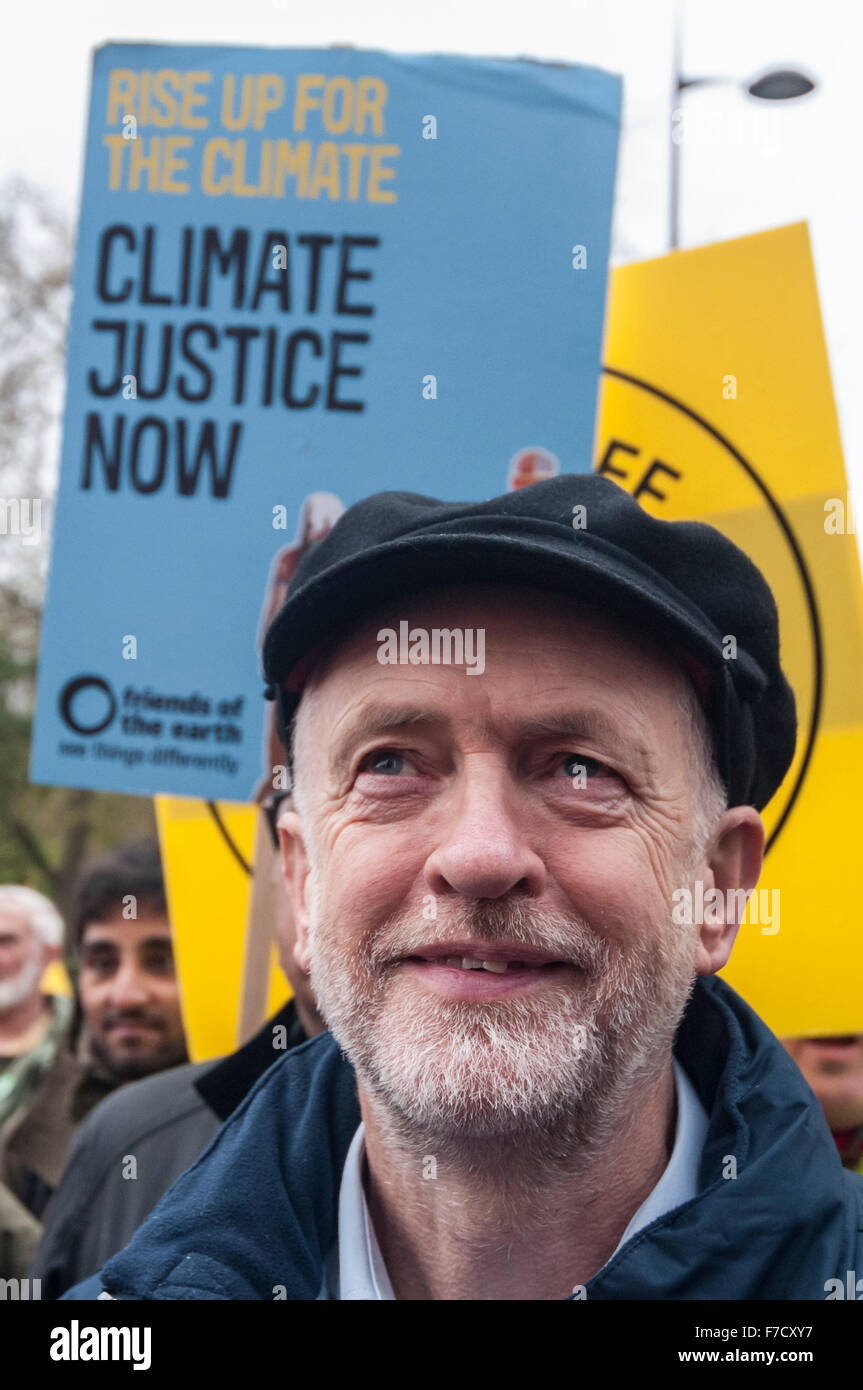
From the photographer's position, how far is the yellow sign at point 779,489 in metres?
2.40

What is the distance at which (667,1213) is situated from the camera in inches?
62.2

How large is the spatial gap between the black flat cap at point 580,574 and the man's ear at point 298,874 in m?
0.20

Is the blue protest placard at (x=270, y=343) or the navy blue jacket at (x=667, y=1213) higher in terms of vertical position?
the blue protest placard at (x=270, y=343)

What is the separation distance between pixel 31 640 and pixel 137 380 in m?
12.9

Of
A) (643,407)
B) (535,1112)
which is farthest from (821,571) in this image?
(535,1112)

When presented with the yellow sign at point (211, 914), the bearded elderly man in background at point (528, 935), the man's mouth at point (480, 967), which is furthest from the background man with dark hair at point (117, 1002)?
the man's mouth at point (480, 967)

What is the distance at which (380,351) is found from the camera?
110 inches

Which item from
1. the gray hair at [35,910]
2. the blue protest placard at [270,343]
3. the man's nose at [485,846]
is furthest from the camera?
the gray hair at [35,910]

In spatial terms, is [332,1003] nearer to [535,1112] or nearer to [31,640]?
[535,1112]

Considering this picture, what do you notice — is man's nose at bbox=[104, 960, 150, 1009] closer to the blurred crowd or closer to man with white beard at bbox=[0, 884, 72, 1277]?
the blurred crowd

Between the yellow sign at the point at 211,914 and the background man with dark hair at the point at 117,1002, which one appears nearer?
the yellow sign at the point at 211,914

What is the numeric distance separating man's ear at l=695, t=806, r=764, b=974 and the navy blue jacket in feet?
0.40

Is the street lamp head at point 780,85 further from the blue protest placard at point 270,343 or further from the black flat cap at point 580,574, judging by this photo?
the black flat cap at point 580,574

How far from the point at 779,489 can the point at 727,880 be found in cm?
108
